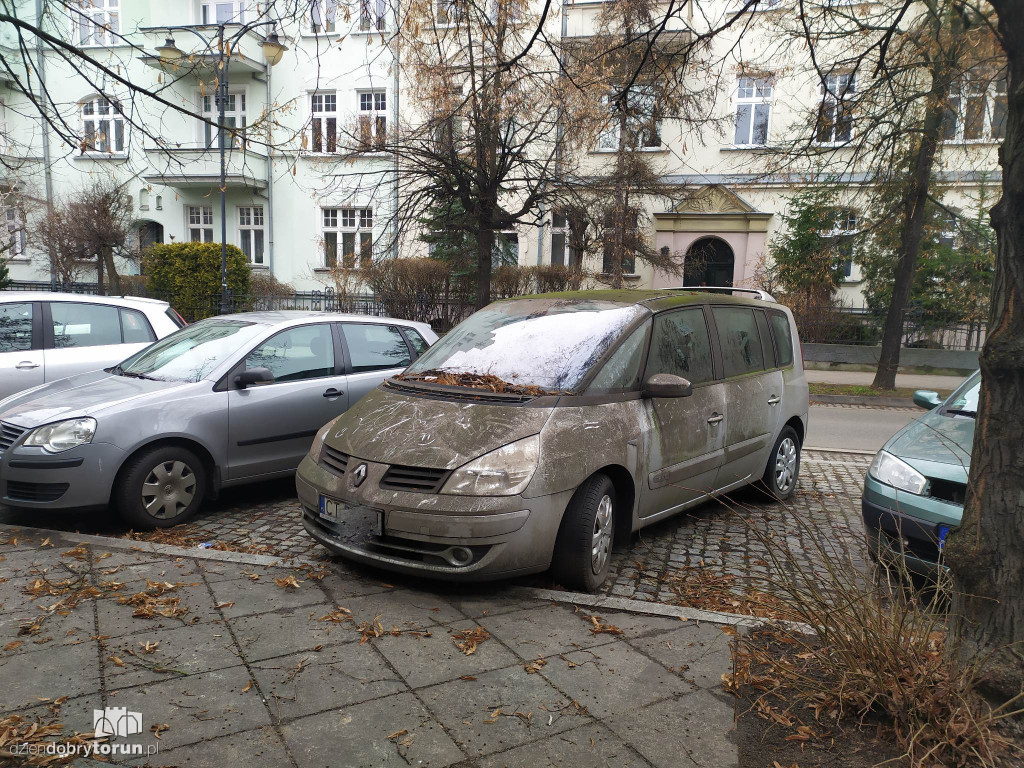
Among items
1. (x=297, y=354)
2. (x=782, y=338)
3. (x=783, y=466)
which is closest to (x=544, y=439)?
(x=297, y=354)

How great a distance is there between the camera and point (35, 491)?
17.0 feet

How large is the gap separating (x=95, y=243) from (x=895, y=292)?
72.9 ft

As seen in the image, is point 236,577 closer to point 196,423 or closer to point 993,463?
point 196,423

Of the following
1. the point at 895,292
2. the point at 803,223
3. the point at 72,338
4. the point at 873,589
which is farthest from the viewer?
the point at 803,223

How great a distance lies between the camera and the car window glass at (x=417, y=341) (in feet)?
24.8

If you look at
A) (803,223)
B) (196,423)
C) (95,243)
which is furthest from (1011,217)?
(95,243)

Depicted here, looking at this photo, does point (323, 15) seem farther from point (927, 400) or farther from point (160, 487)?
point (927, 400)

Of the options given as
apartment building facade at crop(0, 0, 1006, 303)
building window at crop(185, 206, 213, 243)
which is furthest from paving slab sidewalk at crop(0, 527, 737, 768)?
building window at crop(185, 206, 213, 243)

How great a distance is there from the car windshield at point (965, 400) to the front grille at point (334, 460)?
4.38 metres

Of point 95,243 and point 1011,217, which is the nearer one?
point 1011,217

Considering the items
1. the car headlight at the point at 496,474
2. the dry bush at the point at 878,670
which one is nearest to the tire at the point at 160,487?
the car headlight at the point at 496,474

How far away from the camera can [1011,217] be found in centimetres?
264

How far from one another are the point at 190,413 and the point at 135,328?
304 centimetres

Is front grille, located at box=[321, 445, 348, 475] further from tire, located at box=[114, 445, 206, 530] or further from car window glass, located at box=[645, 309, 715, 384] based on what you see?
car window glass, located at box=[645, 309, 715, 384]
